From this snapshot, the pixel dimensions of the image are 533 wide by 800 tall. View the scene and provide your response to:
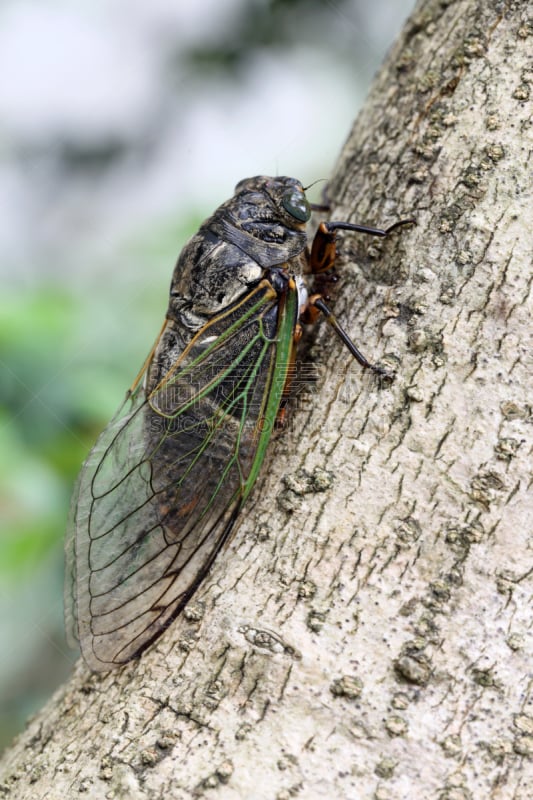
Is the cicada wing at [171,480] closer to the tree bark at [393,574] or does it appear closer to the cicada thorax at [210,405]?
the cicada thorax at [210,405]

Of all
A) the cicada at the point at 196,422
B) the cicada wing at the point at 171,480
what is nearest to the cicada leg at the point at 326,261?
the cicada at the point at 196,422

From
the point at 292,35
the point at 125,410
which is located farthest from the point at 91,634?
the point at 292,35

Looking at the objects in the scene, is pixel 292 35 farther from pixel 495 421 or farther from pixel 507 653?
pixel 507 653

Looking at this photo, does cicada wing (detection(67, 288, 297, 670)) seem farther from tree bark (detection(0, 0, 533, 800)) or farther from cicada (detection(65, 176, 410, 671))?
tree bark (detection(0, 0, 533, 800))

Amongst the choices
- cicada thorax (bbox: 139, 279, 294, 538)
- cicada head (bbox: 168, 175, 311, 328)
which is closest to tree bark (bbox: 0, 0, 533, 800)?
cicada thorax (bbox: 139, 279, 294, 538)

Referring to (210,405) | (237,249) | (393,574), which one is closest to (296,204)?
(237,249)
